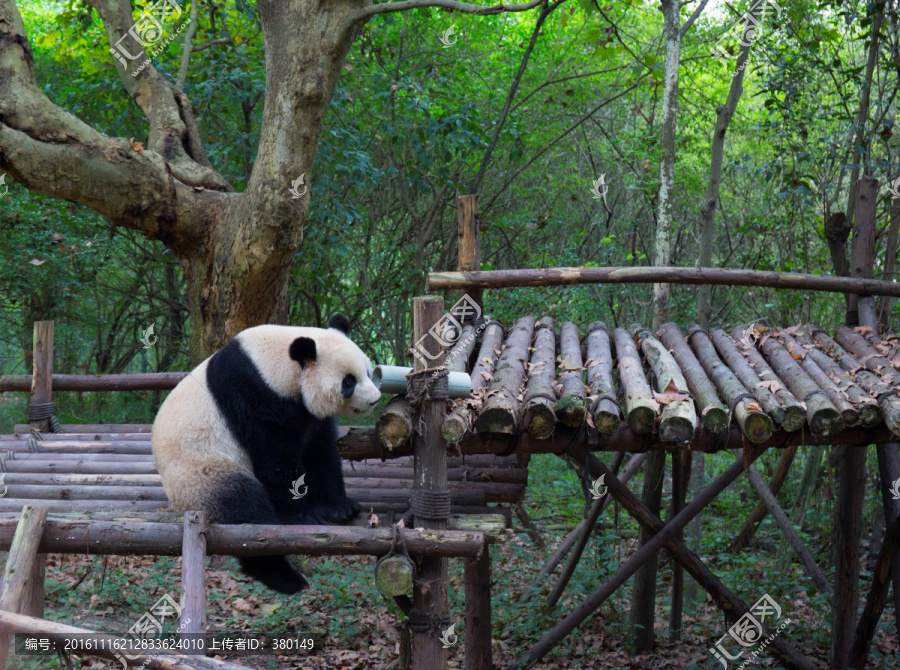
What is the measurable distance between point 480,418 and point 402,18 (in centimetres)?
701

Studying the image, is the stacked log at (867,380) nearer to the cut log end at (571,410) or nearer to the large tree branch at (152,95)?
the cut log end at (571,410)

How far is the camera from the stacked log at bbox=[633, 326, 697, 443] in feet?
11.1

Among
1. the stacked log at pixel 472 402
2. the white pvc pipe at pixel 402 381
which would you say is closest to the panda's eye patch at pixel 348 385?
the white pvc pipe at pixel 402 381

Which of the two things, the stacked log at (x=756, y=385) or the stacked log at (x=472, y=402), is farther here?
the stacked log at (x=756, y=385)

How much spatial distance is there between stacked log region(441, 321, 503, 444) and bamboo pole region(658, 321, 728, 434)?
1.02m

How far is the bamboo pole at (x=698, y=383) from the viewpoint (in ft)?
11.5

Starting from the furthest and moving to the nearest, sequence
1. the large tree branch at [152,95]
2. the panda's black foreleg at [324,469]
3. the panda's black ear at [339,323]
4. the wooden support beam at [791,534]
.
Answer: the wooden support beam at [791,534] < the large tree branch at [152,95] < the panda's black ear at [339,323] < the panda's black foreleg at [324,469]

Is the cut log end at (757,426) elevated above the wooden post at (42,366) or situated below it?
below

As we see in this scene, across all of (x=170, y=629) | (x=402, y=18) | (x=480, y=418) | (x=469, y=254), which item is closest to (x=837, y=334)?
(x=469, y=254)

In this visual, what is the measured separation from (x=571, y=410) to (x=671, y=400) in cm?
56

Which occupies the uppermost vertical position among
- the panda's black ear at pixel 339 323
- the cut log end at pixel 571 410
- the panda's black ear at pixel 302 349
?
the panda's black ear at pixel 339 323

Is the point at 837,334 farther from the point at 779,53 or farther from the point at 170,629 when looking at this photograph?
the point at 170,629

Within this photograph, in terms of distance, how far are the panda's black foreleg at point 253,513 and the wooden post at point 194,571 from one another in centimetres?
19

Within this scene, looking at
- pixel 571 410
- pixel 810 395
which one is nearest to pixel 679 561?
pixel 810 395
